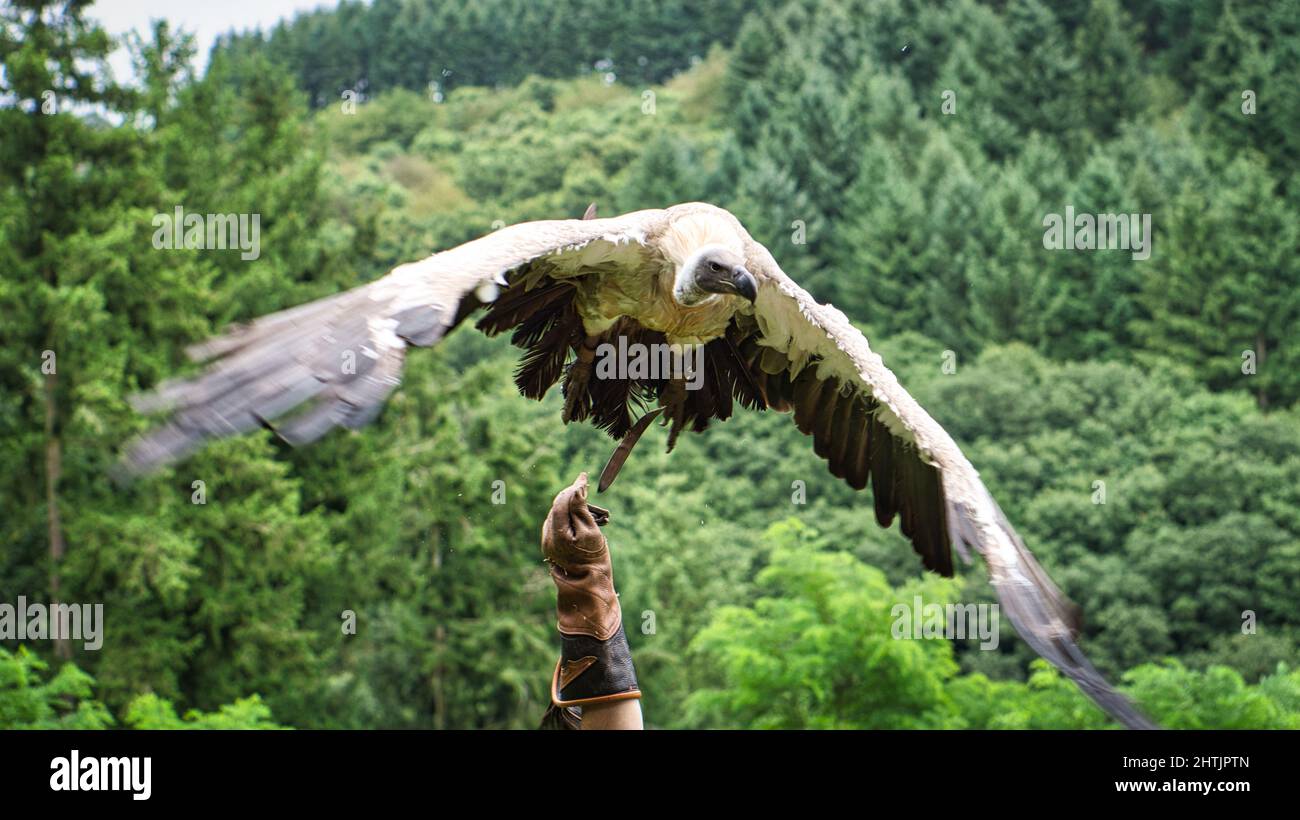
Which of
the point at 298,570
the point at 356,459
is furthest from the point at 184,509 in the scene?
the point at 356,459

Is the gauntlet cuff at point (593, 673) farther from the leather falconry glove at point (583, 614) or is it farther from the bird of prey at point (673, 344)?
the bird of prey at point (673, 344)

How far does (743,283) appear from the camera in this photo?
7391mm

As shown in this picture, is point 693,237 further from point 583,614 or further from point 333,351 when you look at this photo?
point 333,351

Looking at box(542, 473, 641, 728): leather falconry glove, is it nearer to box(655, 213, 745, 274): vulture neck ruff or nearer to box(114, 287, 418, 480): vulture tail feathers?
box(114, 287, 418, 480): vulture tail feathers

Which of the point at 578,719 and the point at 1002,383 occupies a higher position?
the point at 1002,383

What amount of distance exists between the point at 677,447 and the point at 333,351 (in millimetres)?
32985

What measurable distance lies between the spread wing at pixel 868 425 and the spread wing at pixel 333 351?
4.21 feet

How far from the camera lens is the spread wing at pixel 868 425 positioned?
23.0 ft

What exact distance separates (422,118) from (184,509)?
46.2 meters

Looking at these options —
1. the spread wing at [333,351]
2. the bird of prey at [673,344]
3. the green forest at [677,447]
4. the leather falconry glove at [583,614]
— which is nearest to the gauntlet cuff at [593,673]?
the leather falconry glove at [583,614]

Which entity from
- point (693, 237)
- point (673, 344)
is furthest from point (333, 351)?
point (673, 344)
